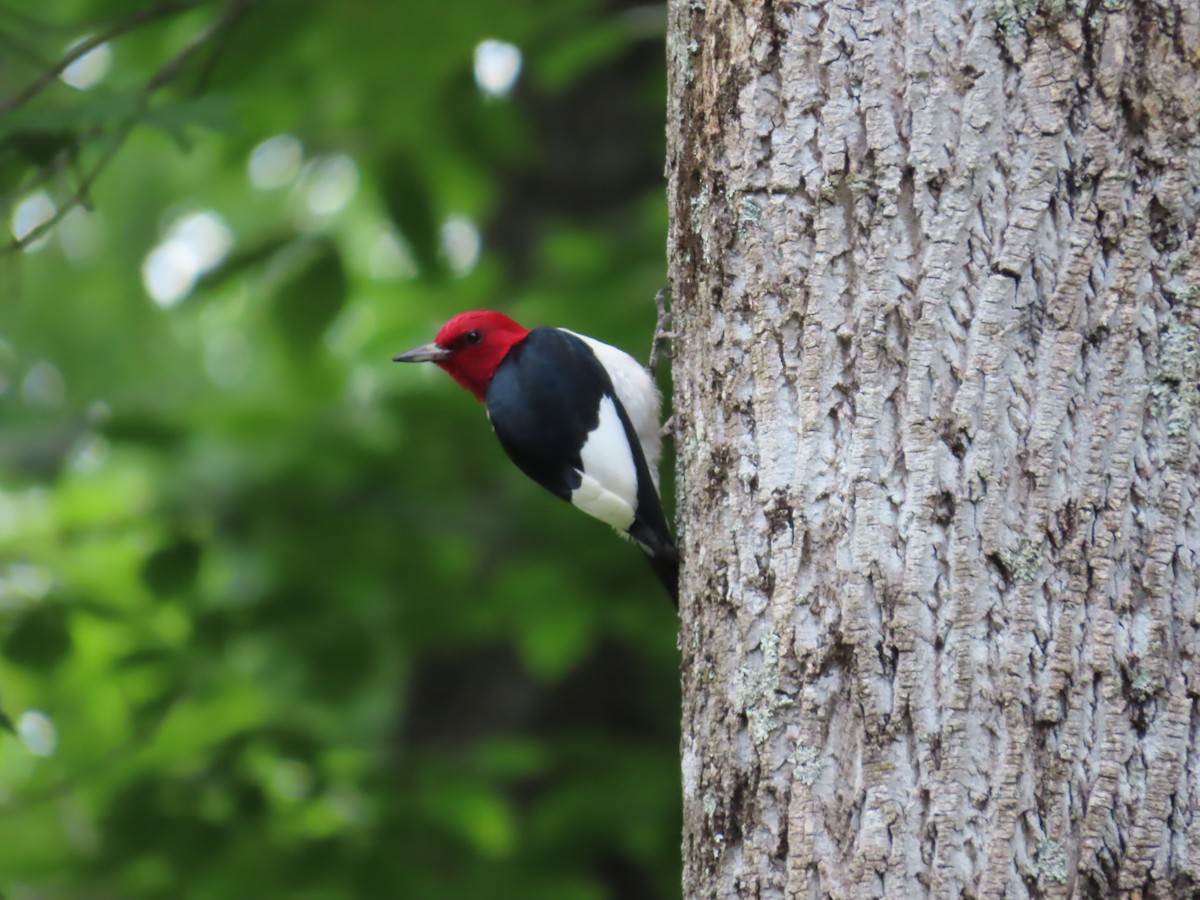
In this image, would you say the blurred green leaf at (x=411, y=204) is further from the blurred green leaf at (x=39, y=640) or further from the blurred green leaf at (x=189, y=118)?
the blurred green leaf at (x=39, y=640)

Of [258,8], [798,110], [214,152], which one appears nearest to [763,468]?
[798,110]

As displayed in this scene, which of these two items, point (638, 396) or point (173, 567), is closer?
point (638, 396)

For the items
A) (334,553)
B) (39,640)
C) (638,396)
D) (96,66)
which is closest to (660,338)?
(638,396)

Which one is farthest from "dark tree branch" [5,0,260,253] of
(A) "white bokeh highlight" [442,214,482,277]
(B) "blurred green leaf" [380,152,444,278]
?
(A) "white bokeh highlight" [442,214,482,277]

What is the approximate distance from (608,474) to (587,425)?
14 cm

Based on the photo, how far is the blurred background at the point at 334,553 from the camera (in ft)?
12.1

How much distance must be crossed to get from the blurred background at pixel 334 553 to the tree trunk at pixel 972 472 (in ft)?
5.72

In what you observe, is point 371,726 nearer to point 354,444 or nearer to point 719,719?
point 354,444

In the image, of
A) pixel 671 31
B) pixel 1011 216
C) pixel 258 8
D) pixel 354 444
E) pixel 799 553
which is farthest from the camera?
pixel 354 444

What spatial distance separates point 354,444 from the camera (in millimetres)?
4320

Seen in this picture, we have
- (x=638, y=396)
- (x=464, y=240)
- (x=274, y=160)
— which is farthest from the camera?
(x=464, y=240)

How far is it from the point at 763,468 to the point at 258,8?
2358mm

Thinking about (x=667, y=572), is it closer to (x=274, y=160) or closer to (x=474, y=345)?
(x=474, y=345)

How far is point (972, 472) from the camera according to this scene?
71.6 inches
